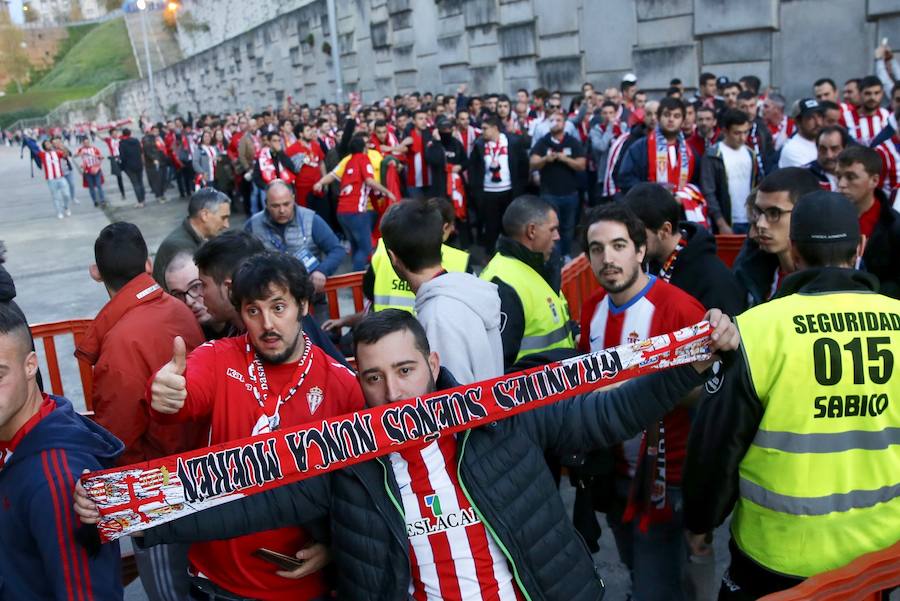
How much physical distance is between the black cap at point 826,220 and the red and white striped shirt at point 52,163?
765 inches

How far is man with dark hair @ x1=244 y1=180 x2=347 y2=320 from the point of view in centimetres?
585

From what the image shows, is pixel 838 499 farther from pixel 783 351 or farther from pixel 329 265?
pixel 329 265

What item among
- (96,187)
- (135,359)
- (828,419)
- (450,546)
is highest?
(96,187)

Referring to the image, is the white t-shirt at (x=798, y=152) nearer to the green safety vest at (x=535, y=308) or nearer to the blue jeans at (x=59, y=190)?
the green safety vest at (x=535, y=308)

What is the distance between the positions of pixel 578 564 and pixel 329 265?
3957 millimetres

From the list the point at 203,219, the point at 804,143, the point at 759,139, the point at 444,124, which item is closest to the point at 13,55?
the point at 444,124

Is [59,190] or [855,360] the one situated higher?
[59,190]

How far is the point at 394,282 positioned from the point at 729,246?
2.94 m

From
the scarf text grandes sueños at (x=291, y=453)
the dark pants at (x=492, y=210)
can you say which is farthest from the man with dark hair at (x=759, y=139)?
the scarf text grandes sueños at (x=291, y=453)

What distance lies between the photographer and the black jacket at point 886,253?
13.6ft

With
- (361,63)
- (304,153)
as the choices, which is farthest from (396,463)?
(361,63)

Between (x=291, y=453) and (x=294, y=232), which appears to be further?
(x=294, y=232)

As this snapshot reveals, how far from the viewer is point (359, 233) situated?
33.0 ft

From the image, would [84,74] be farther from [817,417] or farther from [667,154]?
[817,417]
